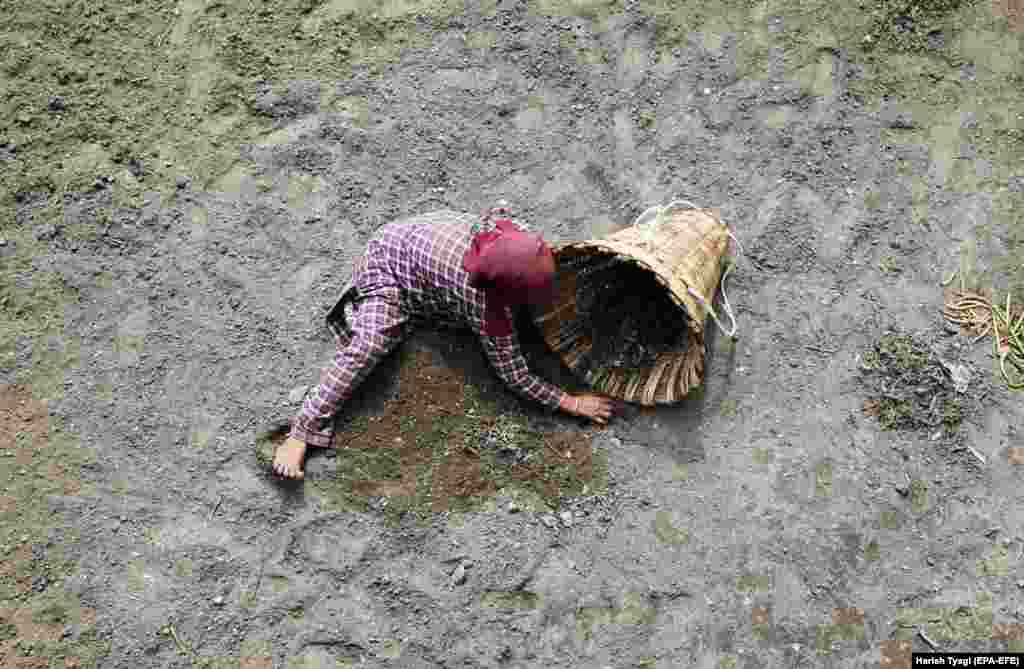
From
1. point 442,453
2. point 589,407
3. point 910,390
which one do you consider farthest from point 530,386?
point 910,390

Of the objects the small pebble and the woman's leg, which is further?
the small pebble

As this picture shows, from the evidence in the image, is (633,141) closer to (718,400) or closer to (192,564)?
(718,400)

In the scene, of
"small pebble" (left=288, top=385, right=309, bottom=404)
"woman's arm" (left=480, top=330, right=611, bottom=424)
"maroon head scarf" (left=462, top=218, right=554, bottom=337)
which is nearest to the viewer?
"maroon head scarf" (left=462, top=218, right=554, bottom=337)

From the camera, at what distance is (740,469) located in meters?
3.00

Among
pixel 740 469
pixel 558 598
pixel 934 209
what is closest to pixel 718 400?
pixel 740 469

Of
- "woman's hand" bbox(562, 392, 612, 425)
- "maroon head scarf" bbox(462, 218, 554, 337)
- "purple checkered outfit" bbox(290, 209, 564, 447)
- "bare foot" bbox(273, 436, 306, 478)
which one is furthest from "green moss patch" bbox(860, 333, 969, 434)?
"bare foot" bbox(273, 436, 306, 478)

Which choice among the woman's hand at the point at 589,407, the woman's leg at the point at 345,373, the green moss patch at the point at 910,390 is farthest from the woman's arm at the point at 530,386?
the green moss patch at the point at 910,390

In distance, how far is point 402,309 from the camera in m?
2.97

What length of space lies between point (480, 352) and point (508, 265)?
70 cm

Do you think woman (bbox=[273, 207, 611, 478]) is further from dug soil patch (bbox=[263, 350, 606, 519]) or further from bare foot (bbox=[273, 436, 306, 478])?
dug soil patch (bbox=[263, 350, 606, 519])

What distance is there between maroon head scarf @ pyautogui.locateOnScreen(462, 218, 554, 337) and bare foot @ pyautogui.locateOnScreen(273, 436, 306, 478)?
92cm

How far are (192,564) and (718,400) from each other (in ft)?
6.32

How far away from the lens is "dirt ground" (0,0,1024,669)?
2.88m

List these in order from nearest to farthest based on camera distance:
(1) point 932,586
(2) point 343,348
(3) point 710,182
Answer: (1) point 932,586 < (2) point 343,348 < (3) point 710,182
